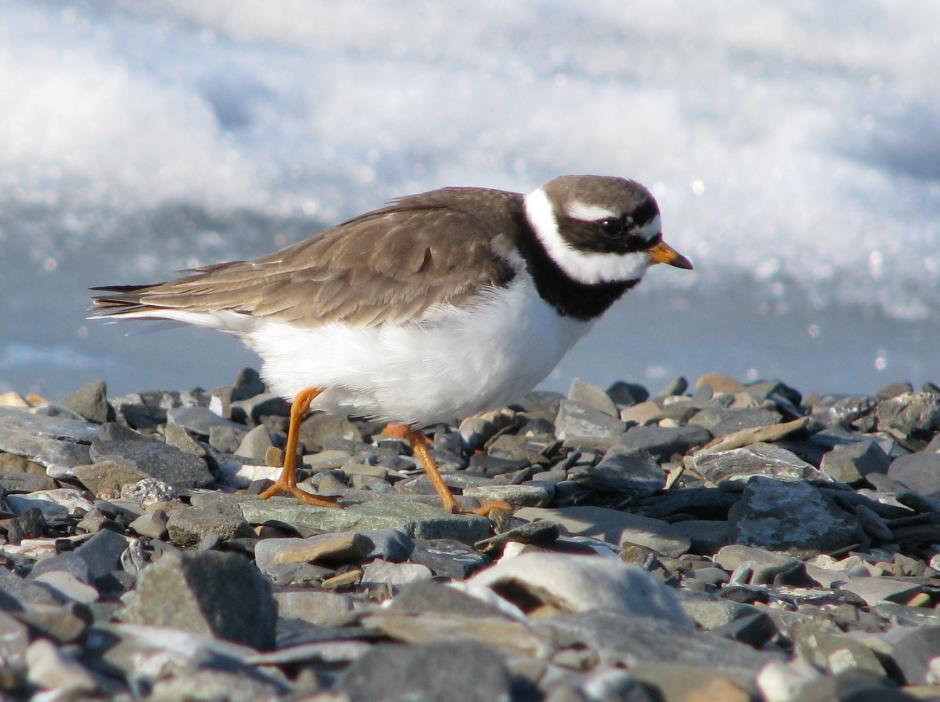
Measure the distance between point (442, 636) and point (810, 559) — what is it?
8.48 ft

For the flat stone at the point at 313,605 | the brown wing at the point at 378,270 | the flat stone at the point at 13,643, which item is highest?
the brown wing at the point at 378,270

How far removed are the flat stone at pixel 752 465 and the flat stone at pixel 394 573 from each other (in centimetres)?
234

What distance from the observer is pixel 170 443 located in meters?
6.26

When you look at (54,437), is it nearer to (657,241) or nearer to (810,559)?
(657,241)

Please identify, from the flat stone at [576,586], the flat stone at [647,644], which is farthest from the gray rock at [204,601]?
the flat stone at [647,644]

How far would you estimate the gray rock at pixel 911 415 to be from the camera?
7.16 meters

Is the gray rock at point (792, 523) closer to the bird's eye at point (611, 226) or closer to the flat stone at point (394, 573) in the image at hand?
the bird's eye at point (611, 226)

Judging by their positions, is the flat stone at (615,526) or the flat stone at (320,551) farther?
the flat stone at (615,526)

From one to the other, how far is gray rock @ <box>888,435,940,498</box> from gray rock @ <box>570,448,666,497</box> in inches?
50.4

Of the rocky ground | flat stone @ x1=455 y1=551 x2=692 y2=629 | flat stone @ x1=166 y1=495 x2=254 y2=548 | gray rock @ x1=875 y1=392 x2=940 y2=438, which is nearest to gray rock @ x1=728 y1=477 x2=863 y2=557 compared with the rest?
the rocky ground

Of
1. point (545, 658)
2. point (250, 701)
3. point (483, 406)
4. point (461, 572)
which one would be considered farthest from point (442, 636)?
point (483, 406)

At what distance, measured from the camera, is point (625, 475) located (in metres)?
6.00

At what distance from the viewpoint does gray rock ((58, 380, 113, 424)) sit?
6758mm

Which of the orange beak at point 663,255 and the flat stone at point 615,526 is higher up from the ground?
the orange beak at point 663,255
